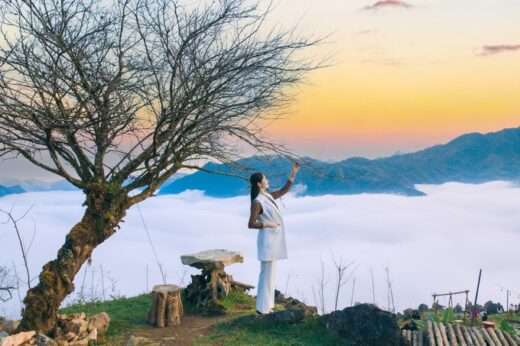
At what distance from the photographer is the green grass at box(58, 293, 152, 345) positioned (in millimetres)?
10352

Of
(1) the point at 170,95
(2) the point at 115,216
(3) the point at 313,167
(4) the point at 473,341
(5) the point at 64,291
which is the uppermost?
(1) the point at 170,95

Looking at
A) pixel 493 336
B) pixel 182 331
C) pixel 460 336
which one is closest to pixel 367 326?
pixel 460 336

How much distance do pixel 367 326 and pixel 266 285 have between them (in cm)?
213

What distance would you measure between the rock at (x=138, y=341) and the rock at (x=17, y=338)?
1791 millimetres

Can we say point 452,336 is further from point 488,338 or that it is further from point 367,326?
point 367,326

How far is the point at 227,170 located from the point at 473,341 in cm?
565

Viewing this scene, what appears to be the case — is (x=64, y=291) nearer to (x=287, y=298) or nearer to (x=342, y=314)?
(x=342, y=314)

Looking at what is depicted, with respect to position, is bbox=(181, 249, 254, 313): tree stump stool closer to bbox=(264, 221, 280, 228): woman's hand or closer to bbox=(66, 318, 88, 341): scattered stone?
bbox=(264, 221, 280, 228): woman's hand

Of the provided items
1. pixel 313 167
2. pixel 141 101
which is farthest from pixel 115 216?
pixel 313 167

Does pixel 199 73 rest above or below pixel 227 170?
above

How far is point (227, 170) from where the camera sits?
11289 mm

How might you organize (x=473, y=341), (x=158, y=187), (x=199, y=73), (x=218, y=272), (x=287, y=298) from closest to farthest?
(x=199, y=73) < (x=473, y=341) < (x=158, y=187) < (x=218, y=272) < (x=287, y=298)

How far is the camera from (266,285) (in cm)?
1056

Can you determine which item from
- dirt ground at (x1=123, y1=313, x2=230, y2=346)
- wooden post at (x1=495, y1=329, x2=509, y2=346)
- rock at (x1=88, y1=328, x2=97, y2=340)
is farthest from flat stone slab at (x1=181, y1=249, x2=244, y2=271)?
wooden post at (x1=495, y1=329, x2=509, y2=346)
